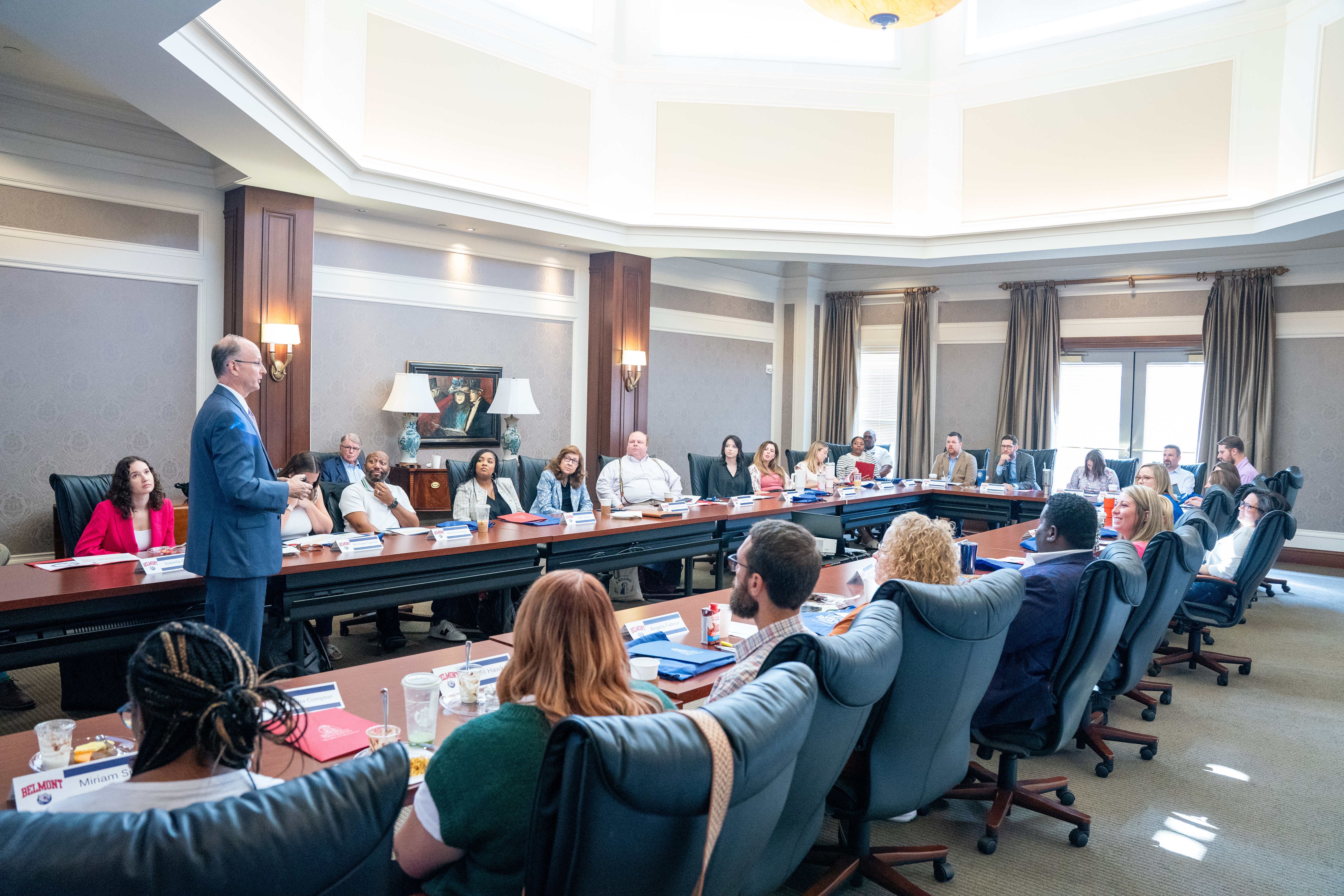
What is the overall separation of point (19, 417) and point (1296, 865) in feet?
22.8

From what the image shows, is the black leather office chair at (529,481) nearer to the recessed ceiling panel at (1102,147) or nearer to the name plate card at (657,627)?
the name plate card at (657,627)

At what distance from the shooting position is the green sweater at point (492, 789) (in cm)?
131

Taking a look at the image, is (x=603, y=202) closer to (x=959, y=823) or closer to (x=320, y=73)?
(x=320, y=73)

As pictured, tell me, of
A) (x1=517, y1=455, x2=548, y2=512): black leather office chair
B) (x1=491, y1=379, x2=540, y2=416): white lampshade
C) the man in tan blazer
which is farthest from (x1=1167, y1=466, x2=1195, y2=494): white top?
(x1=491, y1=379, x2=540, y2=416): white lampshade

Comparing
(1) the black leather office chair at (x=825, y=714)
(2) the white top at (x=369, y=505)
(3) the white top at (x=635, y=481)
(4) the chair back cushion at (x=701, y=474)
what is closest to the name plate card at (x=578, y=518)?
(2) the white top at (x=369, y=505)

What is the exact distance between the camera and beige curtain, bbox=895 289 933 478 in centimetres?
1025

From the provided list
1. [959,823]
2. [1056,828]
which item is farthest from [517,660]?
[1056,828]

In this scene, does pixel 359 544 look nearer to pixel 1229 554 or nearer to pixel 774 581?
pixel 774 581

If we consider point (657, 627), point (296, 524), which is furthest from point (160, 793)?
point (296, 524)

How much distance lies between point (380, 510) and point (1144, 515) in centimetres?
412

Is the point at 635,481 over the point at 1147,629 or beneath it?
over

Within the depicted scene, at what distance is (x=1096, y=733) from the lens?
3496 millimetres

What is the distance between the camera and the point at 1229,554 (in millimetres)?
4672

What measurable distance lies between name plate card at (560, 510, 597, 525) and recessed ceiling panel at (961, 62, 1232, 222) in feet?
17.8
